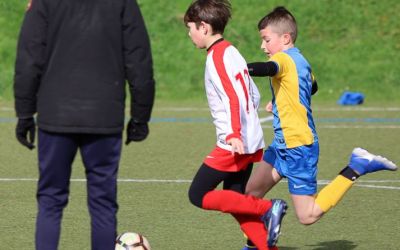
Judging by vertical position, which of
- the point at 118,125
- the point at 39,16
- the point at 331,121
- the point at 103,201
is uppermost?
the point at 39,16

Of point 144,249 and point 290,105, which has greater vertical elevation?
point 290,105

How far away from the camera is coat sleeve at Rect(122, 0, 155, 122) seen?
20.2 feet

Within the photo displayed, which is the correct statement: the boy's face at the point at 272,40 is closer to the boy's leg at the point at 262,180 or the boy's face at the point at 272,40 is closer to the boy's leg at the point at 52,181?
the boy's leg at the point at 262,180

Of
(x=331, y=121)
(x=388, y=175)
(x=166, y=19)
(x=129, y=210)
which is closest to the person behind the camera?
(x=129, y=210)

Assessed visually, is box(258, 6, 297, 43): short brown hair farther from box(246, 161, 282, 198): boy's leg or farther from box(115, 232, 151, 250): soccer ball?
box(115, 232, 151, 250): soccer ball

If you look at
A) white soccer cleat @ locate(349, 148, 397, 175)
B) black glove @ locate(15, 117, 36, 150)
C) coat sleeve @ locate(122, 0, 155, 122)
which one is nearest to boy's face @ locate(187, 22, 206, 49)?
coat sleeve @ locate(122, 0, 155, 122)

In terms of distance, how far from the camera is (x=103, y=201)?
20.6ft

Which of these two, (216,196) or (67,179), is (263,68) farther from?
(67,179)

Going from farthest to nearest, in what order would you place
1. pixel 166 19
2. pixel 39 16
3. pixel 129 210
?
pixel 166 19
pixel 129 210
pixel 39 16

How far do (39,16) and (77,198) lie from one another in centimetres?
411

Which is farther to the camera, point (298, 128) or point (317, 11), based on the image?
point (317, 11)

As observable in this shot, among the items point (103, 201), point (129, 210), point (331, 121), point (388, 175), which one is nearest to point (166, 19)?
point (331, 121)

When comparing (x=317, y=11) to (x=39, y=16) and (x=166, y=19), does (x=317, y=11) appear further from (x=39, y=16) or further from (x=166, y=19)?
(x=39, y=16)

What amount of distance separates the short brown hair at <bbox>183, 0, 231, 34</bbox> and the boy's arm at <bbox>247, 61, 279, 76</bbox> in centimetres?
30
